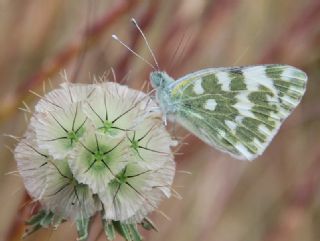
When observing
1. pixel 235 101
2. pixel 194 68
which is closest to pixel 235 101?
pixel 235 101

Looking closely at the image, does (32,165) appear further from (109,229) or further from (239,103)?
(239,103)

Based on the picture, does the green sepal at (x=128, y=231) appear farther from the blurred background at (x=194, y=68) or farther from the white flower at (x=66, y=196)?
the blurred background at (x=194, y=68)

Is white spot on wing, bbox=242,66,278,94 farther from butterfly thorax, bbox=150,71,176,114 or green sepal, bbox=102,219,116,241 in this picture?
green sepal, bbox=102,219,116,241

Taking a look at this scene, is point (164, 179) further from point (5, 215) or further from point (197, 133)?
point (5, 215)

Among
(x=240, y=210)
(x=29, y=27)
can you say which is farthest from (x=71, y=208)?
(x=240, y=210)

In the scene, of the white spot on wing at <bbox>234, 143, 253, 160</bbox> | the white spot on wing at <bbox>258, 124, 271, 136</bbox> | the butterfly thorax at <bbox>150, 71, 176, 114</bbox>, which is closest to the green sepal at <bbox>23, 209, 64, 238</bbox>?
the butterfly thorax at <bbox>150, 71, 176, 114</bbox>

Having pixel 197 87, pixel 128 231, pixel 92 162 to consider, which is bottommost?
pixel 128 231
